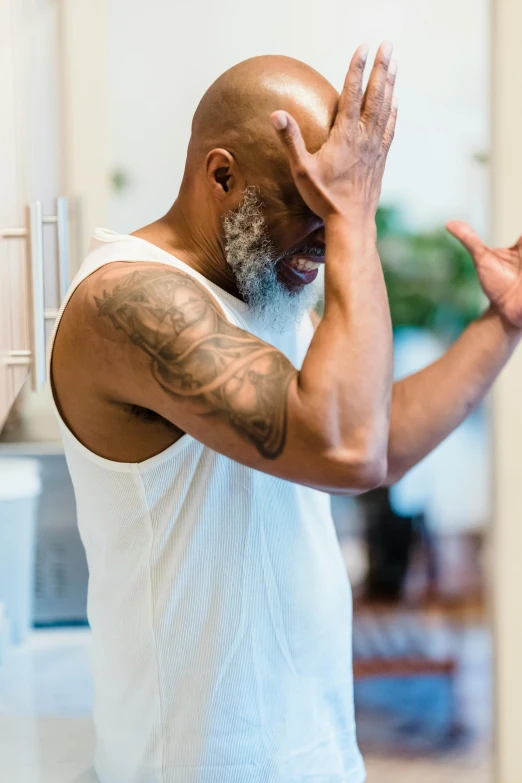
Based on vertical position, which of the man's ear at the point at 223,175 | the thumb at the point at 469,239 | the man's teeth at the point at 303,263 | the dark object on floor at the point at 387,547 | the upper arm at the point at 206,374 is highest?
the man's ear at the point at 223,175

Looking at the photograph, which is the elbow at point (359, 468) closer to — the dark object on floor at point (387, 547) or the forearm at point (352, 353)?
the forearm at point (352, 353)

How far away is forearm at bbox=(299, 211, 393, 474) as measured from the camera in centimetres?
67

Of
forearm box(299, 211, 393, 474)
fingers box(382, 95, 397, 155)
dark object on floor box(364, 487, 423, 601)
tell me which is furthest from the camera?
dark object on floor box(364, 487, 423, 601)

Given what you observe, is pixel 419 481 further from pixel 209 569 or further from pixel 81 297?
pixel 81 297

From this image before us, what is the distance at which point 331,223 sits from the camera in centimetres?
73

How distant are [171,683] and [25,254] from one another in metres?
0.98

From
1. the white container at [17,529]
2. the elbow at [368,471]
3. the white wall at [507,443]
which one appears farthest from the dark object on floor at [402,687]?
the elbow at [368,471]

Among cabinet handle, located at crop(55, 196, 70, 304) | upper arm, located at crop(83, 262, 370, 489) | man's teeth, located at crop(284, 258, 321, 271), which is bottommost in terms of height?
cabinet handle, located at crop(55, 196, 70, 304)

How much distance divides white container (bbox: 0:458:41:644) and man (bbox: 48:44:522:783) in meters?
0.82

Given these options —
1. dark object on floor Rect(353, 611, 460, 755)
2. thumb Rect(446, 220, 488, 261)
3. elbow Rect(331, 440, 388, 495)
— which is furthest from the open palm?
dark object on floor Rect(353, 611, 460, 755)

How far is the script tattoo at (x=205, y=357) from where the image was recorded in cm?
67

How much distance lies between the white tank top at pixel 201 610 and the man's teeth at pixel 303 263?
70 mm

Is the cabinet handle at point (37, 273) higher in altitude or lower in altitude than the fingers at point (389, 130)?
lower

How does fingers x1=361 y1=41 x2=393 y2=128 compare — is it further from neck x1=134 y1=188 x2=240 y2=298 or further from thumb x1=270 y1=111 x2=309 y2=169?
neck x1=134 y1=188 x2=240 y2=298
